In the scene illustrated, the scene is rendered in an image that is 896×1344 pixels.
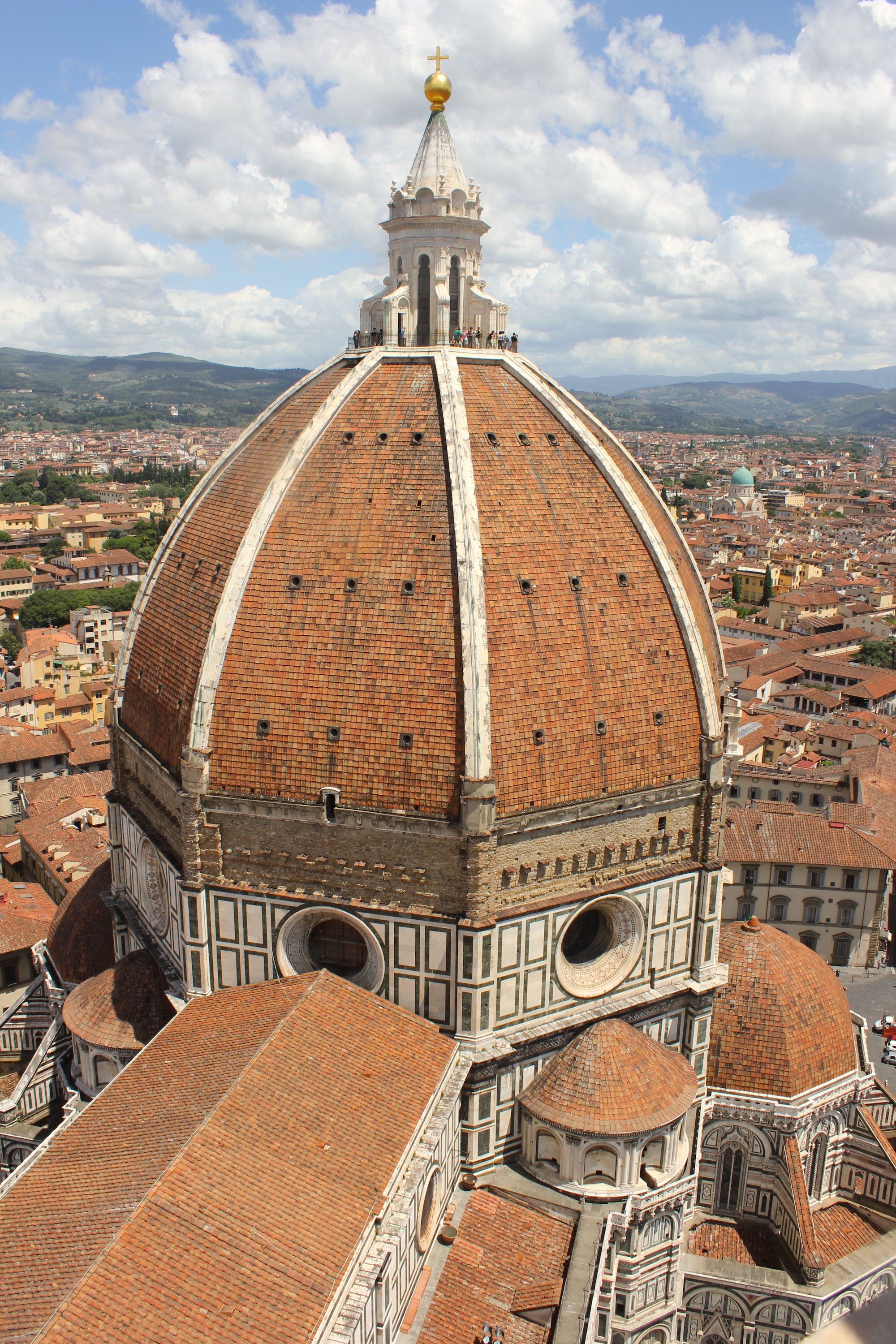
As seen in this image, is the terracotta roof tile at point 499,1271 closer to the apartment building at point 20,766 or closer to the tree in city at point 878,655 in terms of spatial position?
the apartment building at point 20,766

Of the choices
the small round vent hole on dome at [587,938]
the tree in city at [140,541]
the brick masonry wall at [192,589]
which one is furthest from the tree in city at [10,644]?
the small round vent hole on dome at [587,938]

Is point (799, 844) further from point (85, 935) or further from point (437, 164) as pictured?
point (437, 164)

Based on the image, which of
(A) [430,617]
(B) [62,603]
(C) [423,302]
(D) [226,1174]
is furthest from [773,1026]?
(B) [62,603]

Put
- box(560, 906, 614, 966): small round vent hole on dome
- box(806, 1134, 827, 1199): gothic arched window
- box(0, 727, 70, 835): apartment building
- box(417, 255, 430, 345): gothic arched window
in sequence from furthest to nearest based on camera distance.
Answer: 1. box(0, 727, 70, 835): apartment building
2. box(417, 255, 430, 345): gothic arched window
3. box(806, 1134, 827, 1199): gothic arched window
4. box(560, 906, 614, 966): small round vent hole on dome

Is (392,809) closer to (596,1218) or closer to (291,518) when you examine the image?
(291,518)

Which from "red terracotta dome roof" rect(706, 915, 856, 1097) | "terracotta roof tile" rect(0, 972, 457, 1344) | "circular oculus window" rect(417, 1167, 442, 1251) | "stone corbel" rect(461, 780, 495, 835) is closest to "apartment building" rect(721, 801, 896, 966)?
"red terracotta dome roof" rect(706, 915, 856, 1097)

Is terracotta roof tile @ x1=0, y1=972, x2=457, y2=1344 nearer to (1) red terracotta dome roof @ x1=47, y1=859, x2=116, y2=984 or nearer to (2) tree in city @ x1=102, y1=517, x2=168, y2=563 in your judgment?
(1) red terracotta dome roof @ x1=47, y1=859, x2=116, y2=984
